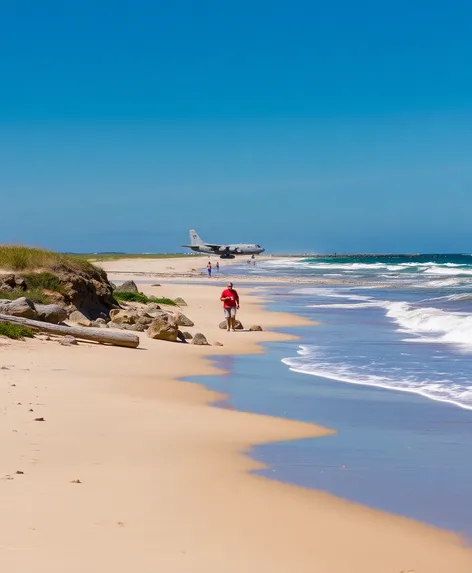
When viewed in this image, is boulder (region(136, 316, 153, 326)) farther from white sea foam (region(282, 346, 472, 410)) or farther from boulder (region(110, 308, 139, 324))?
white sea foam (region(282, 346, 472, 410))

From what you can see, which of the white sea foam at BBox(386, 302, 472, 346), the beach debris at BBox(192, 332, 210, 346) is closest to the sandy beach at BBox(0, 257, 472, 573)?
the beach debris at BBox(192, 332, 210, 346)

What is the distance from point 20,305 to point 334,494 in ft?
34.2

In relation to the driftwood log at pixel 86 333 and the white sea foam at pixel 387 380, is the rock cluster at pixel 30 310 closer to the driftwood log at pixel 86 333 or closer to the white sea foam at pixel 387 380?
the driftwood log at pixel 86 333

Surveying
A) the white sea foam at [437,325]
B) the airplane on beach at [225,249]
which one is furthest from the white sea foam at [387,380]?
the airplane on beach at [225,249]

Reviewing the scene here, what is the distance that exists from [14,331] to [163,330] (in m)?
3.79

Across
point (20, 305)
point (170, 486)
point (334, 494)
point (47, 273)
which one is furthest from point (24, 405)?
point (47, 273)

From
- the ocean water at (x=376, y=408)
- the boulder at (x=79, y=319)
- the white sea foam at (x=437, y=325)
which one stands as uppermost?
the boulder at (x=79, y=319)

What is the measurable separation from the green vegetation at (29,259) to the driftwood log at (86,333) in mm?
5369

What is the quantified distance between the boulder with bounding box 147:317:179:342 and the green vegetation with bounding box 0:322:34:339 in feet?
10.5

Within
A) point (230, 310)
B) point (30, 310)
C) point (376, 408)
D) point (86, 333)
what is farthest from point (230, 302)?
point (376, 408)

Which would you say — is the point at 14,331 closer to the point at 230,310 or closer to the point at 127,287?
the point at 230,310

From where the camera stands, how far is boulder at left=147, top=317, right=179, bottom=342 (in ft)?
58.3

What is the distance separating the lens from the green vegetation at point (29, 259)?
68.3 ft

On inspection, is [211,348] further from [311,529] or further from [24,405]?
[311,529]
